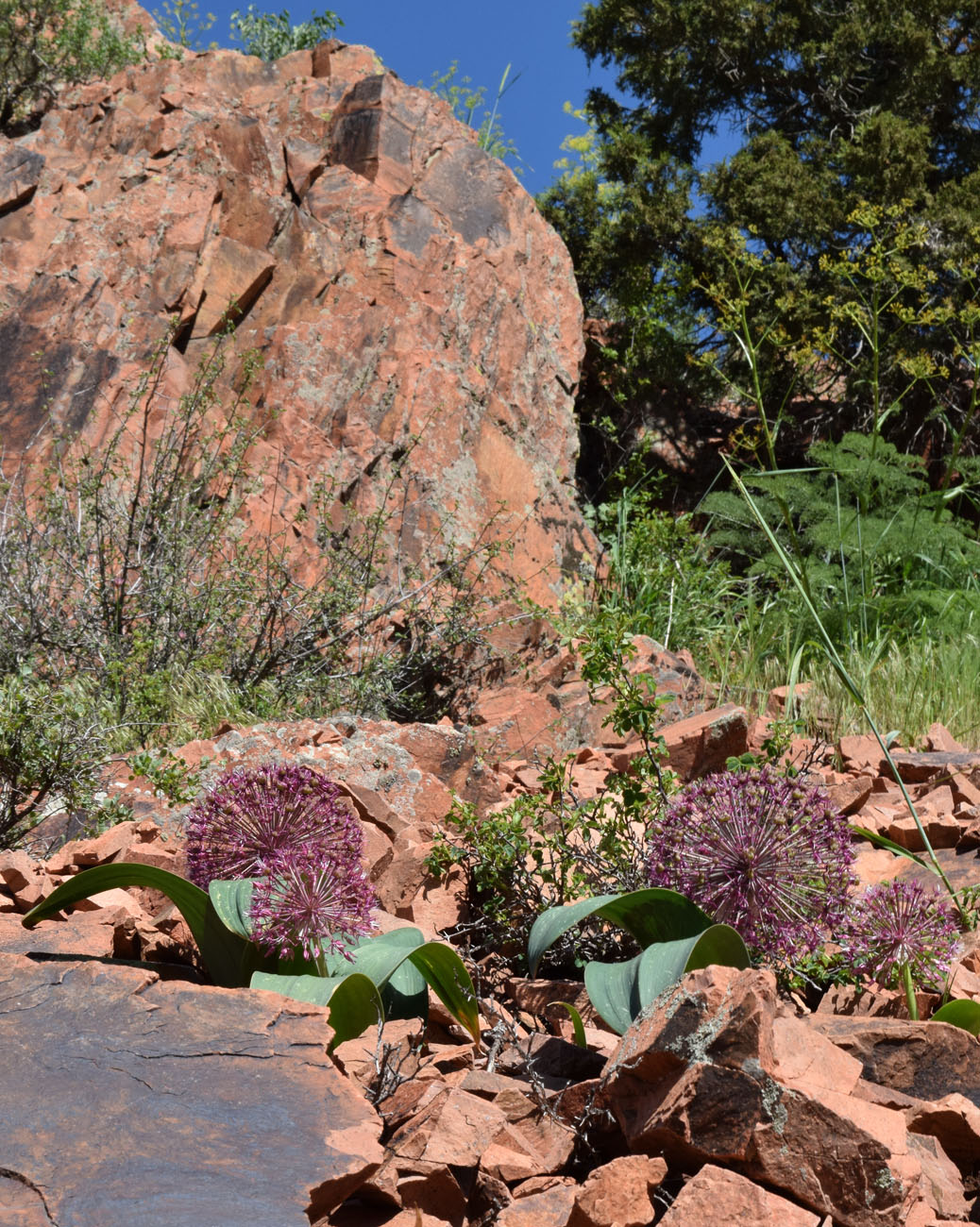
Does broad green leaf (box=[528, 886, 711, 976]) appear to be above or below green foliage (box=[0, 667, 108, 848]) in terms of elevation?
above

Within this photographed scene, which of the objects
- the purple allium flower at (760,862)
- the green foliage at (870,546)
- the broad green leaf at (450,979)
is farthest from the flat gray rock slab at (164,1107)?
the green foliage at (870,546)

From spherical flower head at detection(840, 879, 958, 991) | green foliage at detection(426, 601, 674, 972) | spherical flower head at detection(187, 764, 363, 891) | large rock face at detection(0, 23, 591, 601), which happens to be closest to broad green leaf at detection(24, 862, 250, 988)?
spherical flower head at detection(187, 764, 363, 891)

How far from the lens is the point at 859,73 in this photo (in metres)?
10.6

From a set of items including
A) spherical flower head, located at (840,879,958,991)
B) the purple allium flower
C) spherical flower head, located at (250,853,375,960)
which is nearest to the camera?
spherical flower head, located at (250,853,375,960)

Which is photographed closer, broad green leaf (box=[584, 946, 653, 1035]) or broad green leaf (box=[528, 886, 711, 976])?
broad green leaf (box=[584, 946, 653, 1035])

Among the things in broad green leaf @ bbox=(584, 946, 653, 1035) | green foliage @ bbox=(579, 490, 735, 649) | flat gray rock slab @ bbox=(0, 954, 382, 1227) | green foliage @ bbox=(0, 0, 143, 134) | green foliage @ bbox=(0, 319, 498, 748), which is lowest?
flat gray rock slab @ bbox=(0, 954, 382, 1227)

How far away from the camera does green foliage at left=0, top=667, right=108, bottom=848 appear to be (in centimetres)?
333

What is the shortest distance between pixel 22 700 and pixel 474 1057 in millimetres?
1920

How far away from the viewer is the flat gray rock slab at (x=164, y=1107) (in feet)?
4.53

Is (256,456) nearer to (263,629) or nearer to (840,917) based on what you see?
(263,629)

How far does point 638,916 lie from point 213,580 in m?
3.76

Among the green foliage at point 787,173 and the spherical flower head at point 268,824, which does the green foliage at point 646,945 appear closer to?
the spherical flower head at point 268,824

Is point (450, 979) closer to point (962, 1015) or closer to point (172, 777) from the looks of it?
point (962, 1015)

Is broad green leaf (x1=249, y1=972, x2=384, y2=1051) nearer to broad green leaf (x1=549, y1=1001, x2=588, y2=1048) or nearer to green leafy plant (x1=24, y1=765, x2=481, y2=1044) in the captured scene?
green leafy plant (x1=24, y1=765, x2=481, y2=1044)
